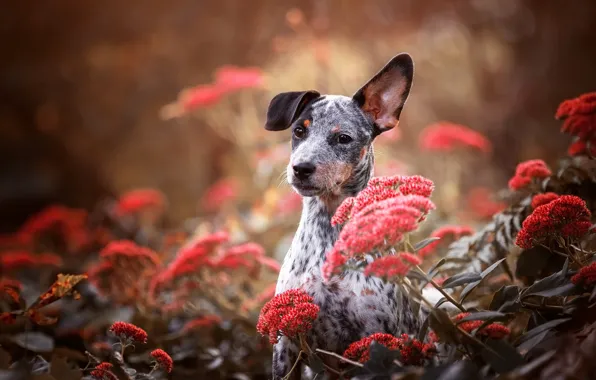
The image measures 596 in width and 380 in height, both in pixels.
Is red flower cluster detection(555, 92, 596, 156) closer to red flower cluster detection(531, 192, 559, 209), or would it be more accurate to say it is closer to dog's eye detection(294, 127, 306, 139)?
red flower cluster detection(531, 192, 559, 209)

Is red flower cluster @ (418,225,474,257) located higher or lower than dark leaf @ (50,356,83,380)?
higher

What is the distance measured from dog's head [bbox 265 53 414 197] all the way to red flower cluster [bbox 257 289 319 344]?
0.59 m

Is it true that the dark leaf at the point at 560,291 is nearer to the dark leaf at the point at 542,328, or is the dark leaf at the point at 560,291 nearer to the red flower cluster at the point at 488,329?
the dark leaf at the point at 542,328

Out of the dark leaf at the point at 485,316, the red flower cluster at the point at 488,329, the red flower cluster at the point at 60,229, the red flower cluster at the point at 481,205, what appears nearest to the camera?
the dark leaf at the point at 485,316

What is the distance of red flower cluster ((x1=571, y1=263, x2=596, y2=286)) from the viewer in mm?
2337

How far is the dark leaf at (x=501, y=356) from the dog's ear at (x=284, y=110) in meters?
1.54

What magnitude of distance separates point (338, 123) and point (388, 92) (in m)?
0.36

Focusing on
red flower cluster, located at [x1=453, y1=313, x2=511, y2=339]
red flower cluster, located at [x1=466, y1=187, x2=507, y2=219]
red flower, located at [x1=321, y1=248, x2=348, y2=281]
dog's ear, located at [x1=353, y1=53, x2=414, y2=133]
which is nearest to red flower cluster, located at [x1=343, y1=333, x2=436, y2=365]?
red flower cluster, located at [x1=453, y1=313, x2=511, y2=339]

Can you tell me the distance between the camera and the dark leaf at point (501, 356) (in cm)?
212

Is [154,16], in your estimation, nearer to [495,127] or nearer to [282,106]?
[495,127]

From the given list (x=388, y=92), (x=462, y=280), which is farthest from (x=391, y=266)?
(x=388, y=92)

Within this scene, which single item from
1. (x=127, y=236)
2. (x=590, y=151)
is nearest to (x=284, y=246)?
(x=127, y=236)

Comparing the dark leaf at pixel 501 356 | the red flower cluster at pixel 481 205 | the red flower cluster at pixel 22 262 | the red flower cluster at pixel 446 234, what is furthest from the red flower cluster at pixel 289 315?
the red flower cluster at pixel 481 205

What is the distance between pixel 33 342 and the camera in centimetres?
343
